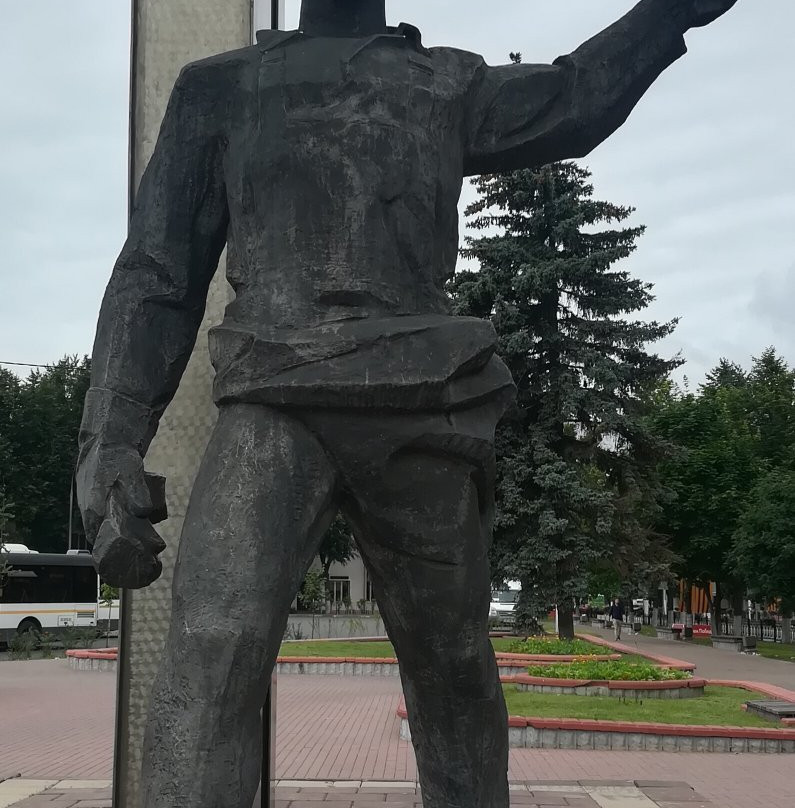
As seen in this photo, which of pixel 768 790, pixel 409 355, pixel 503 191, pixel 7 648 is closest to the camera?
pixel 409 355

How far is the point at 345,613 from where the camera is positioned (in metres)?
35.0

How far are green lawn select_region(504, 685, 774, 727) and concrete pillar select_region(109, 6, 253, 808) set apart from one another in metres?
6.95

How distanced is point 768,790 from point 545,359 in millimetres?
16927

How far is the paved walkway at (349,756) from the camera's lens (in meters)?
8.09

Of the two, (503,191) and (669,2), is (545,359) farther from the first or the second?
(669,2)

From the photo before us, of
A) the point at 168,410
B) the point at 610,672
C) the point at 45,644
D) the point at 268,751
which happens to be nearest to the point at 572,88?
the point at 168,410

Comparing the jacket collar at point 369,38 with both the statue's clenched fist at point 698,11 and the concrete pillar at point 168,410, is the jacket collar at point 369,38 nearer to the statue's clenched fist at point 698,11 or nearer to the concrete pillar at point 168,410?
the statue's clenched fist at point 698,11

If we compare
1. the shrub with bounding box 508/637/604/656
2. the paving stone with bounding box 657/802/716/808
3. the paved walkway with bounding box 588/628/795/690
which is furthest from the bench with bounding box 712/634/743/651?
the paving stone with bounding box 657/802/716/808

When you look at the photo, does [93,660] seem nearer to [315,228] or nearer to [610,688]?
[610,688]

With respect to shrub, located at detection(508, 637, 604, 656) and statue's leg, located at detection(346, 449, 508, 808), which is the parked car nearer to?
shrub, located at detection(508, 637, 604, 656)

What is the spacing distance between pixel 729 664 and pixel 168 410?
801 inches

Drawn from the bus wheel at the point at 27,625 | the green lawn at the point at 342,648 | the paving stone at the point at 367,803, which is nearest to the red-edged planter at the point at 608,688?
the green lawn at the point at 342,648

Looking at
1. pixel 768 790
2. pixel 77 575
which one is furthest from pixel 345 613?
pixel 768 790

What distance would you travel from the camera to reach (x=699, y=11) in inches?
103
